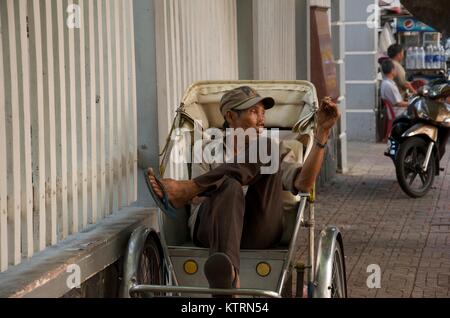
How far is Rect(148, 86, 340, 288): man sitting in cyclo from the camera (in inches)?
178

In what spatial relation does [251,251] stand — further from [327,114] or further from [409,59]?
[409,59]

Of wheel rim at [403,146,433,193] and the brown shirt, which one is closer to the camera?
the brown shirt

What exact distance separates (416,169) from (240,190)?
639cm

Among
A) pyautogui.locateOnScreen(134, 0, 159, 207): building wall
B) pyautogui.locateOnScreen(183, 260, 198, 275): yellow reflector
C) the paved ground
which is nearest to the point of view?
pyautogui.locateOnScreen(183, 260, 198, 275): yellow reflector

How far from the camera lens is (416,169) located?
1062 cm

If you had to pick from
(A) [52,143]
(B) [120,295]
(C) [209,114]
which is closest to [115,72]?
(C) [209,114]

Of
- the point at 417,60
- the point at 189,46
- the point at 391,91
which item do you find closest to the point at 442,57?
the point at 417,60

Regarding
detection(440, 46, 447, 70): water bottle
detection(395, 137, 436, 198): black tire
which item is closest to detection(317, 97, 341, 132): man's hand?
detection(395, 137, 436, 198): black tire

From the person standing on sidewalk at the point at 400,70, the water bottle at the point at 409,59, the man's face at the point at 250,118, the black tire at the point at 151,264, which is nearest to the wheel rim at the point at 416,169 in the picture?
the person standing on sidewalk at the point at 400,70

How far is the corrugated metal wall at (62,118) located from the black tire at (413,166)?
17.6 ft

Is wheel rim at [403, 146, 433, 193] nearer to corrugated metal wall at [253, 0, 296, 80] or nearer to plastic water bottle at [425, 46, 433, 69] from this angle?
corrugated metal wall at [253, 0, 296, 80]

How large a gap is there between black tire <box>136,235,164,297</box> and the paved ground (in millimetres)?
1846

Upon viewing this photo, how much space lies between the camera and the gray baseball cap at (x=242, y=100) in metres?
4.91

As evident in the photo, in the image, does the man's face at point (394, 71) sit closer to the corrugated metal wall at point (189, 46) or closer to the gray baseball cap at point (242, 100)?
the corrugated metal wall at point (189, 46)
